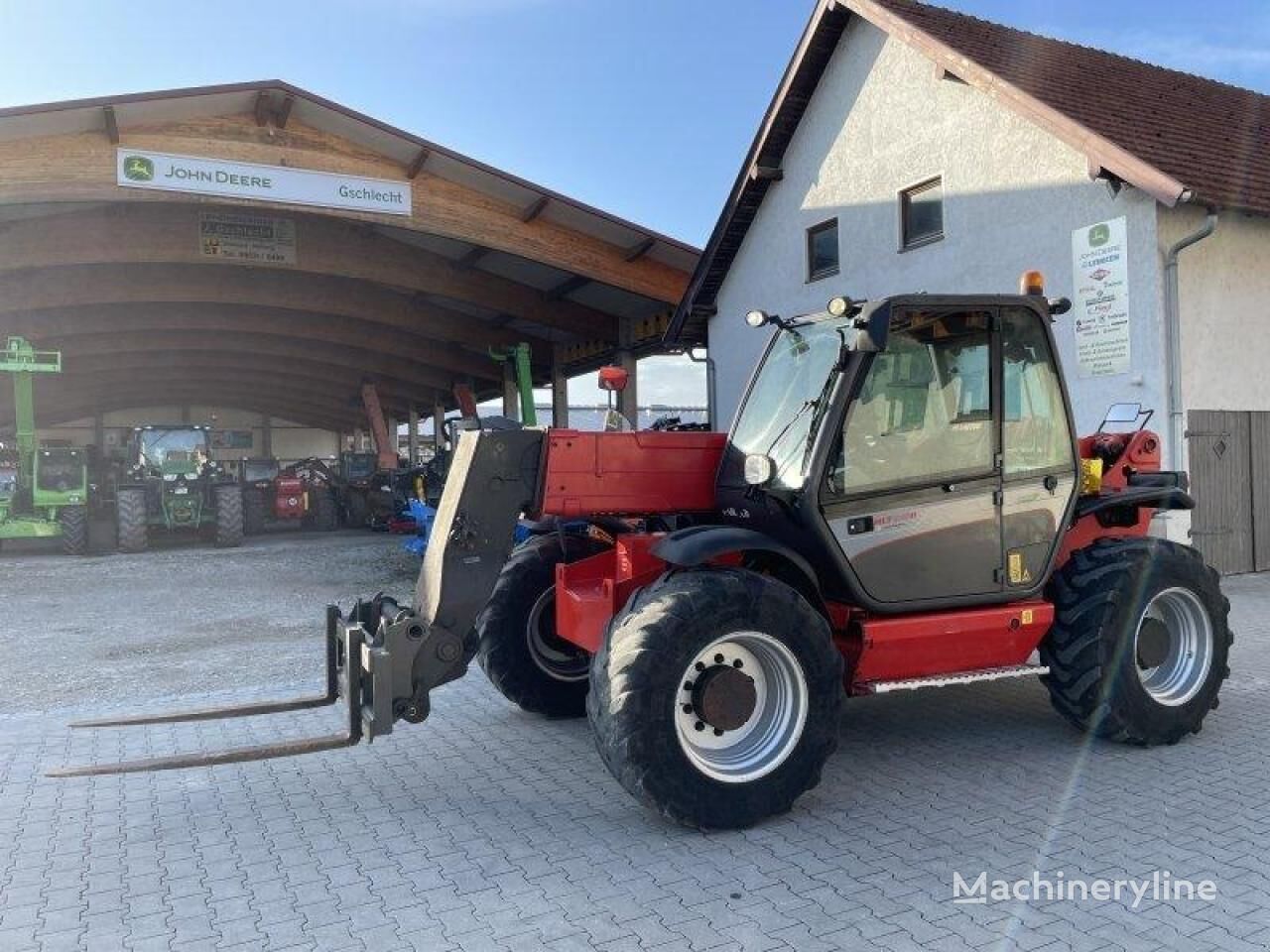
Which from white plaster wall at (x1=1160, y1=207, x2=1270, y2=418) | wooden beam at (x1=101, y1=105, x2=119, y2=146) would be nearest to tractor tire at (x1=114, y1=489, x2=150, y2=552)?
wooden beam at (x1=101, y1=105, x2=119, y2=146)

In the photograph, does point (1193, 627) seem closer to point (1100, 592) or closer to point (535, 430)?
point (1100, 592)

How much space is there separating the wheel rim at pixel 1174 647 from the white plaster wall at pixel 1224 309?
5.24m

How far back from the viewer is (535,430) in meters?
4.77

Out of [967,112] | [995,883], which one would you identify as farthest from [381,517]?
[995,883]

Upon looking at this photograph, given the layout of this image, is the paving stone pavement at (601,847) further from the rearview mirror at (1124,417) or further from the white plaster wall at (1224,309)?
the white plaster wall at (1224,309)

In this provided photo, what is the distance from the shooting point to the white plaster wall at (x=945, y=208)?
32.8ft

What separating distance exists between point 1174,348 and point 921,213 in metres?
4.00

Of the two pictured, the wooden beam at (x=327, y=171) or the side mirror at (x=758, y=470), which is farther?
the wooden beam at (x=327, y=171)

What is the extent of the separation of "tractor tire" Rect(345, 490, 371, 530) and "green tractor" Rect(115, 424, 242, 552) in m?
3.57

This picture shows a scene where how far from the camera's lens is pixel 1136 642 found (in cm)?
509

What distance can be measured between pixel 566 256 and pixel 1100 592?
1266 centimetres

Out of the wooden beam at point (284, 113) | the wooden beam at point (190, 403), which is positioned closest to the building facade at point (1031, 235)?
the wooden beam at point (284, 113)

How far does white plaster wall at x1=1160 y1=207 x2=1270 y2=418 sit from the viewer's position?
973 centimetres

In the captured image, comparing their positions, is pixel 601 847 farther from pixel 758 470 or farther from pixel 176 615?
pixel 176 615
